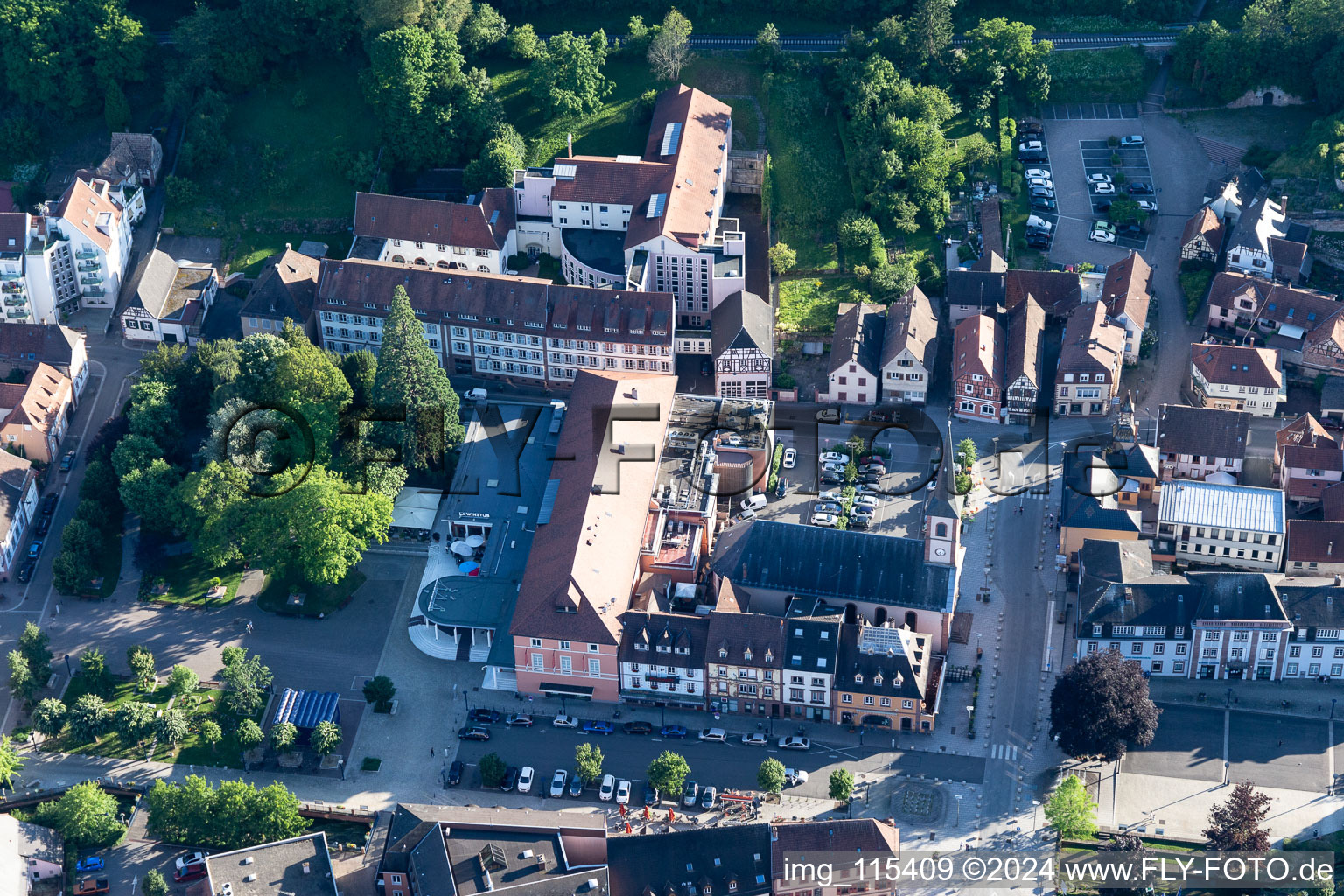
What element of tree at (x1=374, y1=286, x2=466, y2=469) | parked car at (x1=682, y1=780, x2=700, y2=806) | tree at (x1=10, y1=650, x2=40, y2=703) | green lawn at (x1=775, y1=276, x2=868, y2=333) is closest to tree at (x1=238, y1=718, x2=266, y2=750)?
tree at (x1=10, y1=650, x2=40, y2=703)

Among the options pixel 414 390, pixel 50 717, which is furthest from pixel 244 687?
pixel 414 390

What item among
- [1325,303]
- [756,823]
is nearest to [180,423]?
[756,823]

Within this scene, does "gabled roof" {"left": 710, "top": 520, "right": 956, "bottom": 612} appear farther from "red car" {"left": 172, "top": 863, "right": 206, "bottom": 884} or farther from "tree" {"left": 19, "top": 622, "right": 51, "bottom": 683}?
"tree" {"left": 19, "top": 622, "right": 51, "bottom": 683}

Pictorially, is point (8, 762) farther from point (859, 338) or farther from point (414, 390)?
point (859, 338)

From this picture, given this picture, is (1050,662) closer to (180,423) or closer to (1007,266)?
(1007,266)

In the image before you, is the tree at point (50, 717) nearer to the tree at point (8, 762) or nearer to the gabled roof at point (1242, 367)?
the tree at point (8, 762)

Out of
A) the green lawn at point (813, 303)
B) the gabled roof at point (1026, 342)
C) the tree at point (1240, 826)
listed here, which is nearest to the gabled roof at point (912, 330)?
the green lawn at point (813, 303)
